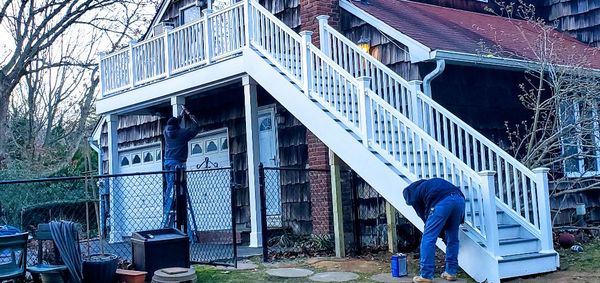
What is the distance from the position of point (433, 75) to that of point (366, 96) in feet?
5.94

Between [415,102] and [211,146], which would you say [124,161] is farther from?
[415,102]

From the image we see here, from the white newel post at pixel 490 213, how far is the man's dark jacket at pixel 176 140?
16.5ft

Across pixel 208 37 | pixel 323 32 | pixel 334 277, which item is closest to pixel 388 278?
pixel 334 277

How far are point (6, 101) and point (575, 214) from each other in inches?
636

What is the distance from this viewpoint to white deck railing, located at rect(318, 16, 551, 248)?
7.26 m

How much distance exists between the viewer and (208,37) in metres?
10.4

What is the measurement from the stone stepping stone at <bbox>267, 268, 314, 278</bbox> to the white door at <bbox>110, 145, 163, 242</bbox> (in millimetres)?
5494

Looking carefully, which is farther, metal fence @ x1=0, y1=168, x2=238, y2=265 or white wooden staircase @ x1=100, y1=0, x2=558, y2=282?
metal fence @ x1=0, y1=168, x2=238, y2=265

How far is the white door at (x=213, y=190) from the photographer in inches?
465

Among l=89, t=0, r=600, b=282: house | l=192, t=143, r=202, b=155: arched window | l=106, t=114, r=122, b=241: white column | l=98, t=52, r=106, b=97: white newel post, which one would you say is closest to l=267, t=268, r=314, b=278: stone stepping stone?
l=89, t=0, r=600, b=282: house

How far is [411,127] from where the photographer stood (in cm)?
718

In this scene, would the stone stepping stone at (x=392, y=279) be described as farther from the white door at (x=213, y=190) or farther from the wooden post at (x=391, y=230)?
the white door at (x=213, y=190)

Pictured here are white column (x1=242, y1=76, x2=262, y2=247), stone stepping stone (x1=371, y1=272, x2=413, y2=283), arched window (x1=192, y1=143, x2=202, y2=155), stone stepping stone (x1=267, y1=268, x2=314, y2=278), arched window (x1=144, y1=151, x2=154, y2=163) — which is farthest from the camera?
arched window (x1=144, y1=151, x2=154, y2=163)

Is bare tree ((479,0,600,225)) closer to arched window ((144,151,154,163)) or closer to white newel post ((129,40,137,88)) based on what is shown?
white newel post ((129,40,137,88))
